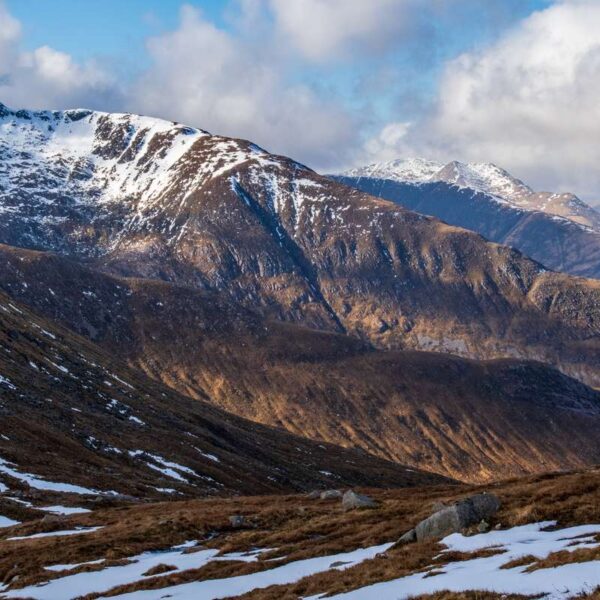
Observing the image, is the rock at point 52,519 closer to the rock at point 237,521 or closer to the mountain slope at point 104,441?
the rock at point 237,521

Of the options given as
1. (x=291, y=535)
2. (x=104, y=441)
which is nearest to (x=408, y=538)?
(x=291, y=535)

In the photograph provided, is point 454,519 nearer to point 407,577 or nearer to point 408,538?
point 408,538

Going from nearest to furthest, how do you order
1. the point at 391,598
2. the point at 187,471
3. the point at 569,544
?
the point at 391,598, the point at 569,544, the point at 187,471

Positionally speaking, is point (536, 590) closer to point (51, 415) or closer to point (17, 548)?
point (17, 548)

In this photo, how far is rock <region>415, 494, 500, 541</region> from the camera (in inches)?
1426

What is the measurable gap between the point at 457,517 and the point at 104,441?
10382 cm

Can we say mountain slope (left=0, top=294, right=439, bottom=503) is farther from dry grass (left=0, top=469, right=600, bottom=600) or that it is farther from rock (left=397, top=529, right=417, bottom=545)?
rock (left=397, top=529, right=417, bottom=545)

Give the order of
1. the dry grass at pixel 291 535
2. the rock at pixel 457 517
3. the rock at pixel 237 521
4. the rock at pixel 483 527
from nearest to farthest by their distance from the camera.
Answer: the dry grass at pixel 291 535 < the rock at pixel 483 527 < the rock at pixel 457 517 < the rock at pixel 237 521

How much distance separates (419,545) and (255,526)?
1798cm

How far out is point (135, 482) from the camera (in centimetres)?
10369

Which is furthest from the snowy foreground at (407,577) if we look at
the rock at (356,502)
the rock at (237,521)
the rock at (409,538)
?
the rock at (356,502)

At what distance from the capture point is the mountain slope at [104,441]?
96812 mm

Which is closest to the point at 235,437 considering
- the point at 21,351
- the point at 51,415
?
the point at 21,351

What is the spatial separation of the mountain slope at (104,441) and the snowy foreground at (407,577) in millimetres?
36886
